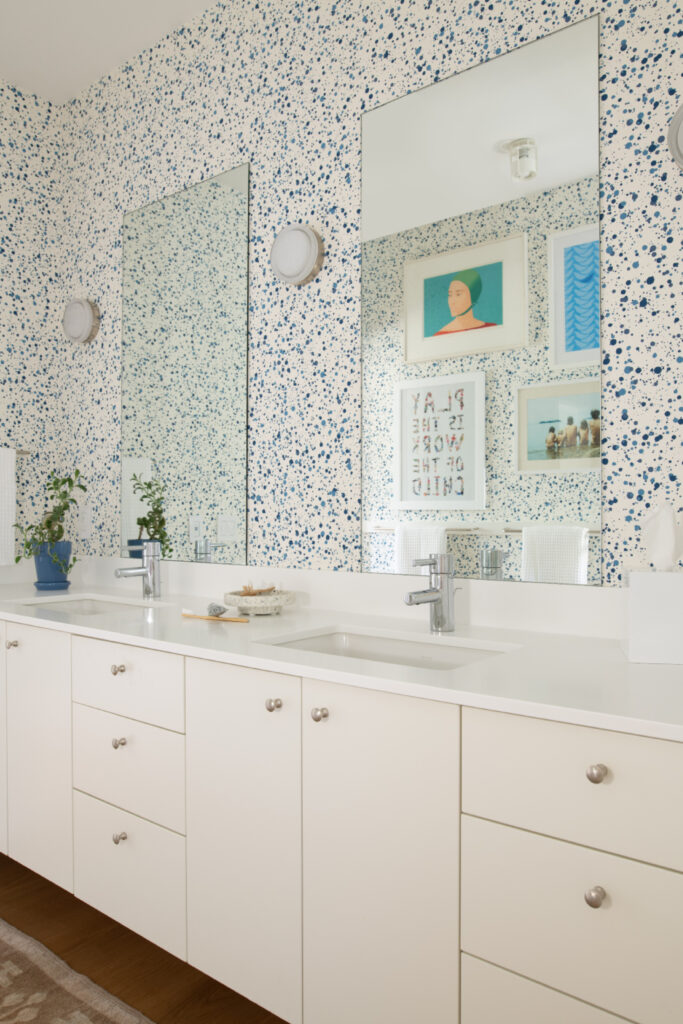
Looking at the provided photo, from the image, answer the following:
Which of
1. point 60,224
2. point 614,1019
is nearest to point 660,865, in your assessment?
point 614,1019

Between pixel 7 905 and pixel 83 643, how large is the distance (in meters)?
0.87

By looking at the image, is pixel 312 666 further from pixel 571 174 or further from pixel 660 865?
pixel 571 174

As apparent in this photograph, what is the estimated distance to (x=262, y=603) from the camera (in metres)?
1.90

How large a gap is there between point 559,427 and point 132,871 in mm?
1377

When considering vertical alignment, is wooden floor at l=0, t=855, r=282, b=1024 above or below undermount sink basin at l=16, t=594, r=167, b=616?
below

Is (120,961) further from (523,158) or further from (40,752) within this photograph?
(523,158)

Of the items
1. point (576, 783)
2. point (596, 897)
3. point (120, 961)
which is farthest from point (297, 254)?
point (120, 961)

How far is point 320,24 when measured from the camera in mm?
2059

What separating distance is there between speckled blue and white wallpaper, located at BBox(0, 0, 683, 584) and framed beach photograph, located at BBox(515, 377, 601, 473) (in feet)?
0.13

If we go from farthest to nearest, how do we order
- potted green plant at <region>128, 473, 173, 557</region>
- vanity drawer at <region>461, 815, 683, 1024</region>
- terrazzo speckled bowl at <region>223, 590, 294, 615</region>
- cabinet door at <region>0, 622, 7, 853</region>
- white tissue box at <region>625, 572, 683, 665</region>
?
potted green plant at <region>128, 473, 173, 557</region>, cabinet door at <region>0, 622, 7, 853</region>, terrazzo speckled bowl at <region>223, 590, 294, 615</region>, white tissue box at <region>625, 572, 683, 665</region>, vanity drawer at <region>461, 815, 683, 1024</region>

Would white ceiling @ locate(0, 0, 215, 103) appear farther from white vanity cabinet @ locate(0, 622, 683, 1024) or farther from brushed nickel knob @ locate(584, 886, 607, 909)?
brushed nickel knob @ locate(584, 886, 607, 909)

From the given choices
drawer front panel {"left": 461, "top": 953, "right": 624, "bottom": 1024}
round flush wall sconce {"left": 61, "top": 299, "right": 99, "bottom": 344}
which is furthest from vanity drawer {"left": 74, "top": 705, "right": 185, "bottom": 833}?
round flush wall sconce {"left": 61, "top": 299, "right": 99, "bottom": 344}

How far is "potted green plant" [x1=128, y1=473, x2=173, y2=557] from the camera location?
98.7 inches

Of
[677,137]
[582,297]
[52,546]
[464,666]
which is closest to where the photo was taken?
[464,666]
